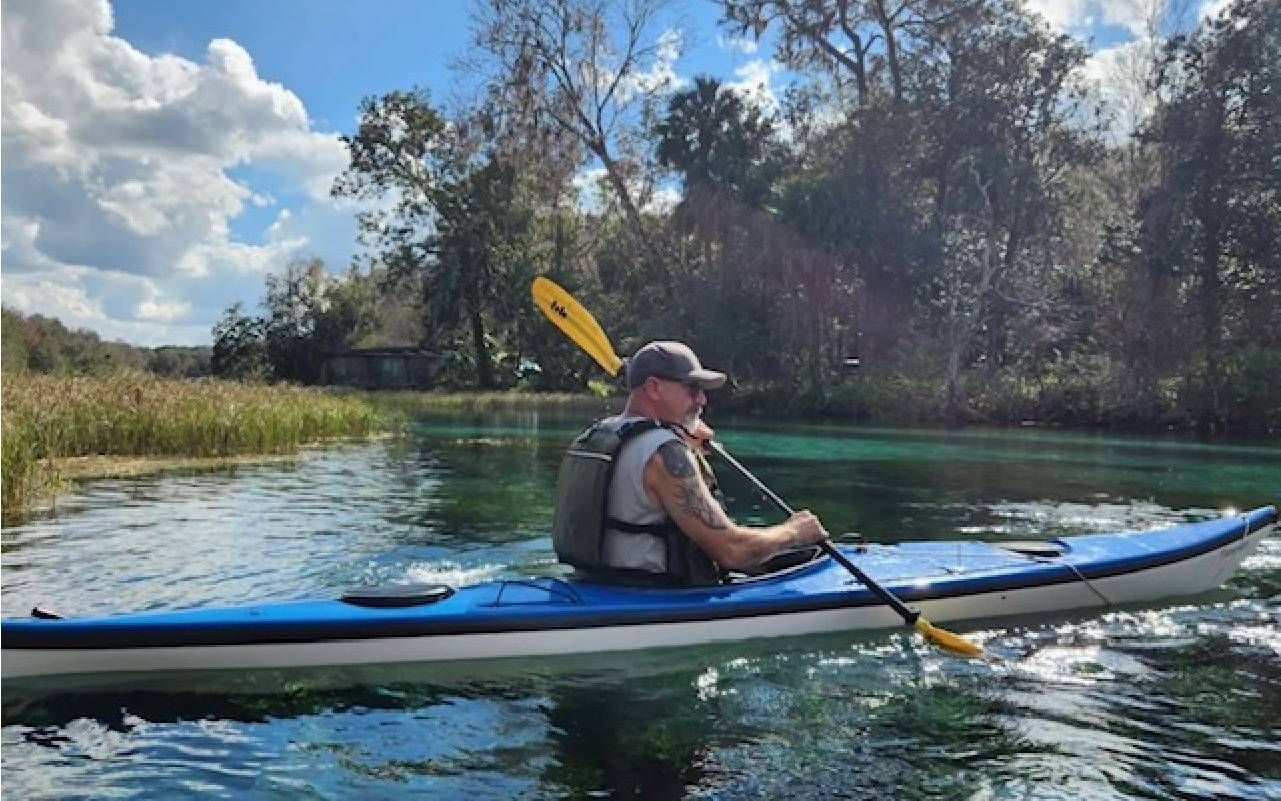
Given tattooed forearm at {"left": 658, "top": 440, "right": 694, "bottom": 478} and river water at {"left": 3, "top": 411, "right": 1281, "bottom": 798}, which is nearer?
river water at {"left": 3, "top": 411, "right": 1281, "bottom": 798}

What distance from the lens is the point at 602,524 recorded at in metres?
4.54

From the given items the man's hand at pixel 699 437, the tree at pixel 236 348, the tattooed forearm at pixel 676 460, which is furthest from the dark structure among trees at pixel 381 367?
the tattooed forearm at pixel 676 460

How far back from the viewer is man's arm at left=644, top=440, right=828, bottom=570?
171 inches

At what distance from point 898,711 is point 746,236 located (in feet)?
82.7

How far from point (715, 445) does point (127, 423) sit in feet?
29.2

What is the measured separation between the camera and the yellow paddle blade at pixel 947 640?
4625 millimetres

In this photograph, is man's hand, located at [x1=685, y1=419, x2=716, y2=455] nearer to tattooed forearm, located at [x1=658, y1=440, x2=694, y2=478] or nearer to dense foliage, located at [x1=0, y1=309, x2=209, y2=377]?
tattooed forearm, located at [x1=658, y1=440, x2=694, y2=478]

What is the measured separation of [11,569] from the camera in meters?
6.28

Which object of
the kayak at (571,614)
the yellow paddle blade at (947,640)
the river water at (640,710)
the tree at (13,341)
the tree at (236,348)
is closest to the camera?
the river water at (640,710)

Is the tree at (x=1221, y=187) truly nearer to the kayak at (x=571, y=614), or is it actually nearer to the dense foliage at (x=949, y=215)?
the dense foliage at (x=949, y=215)

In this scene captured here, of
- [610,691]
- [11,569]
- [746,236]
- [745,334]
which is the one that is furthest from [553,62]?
[610,691]

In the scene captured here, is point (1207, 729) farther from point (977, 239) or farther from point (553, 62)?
point (553, 62)

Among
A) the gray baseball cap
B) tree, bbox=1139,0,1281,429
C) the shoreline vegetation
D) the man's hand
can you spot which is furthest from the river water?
tree, bbox=1139,0,1281,429

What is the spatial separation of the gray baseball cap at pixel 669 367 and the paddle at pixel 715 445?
30.2 inches
